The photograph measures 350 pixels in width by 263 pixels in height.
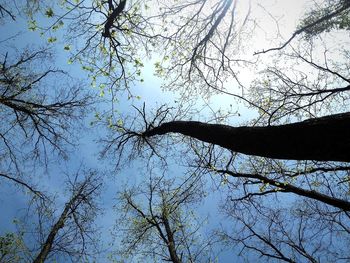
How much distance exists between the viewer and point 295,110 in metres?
7.06

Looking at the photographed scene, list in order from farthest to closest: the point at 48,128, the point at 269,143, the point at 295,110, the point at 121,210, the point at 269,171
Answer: the point at 121,210 → the point at 48,128 → the point at 269,171 → the point at 295,110 → the point at 269,143

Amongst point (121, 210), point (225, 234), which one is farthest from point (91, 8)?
point (121, 210)

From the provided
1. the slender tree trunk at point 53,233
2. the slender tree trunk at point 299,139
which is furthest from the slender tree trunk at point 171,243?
the slender tree trunk at point 299,139

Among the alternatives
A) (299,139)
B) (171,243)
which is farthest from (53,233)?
(299,139)

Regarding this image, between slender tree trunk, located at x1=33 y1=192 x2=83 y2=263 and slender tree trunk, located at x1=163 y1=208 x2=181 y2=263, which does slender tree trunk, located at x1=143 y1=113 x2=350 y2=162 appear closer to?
slender tree trunk, located at x1=163 y1=208 x2=181 y2=263

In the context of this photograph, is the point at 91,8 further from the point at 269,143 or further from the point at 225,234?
the point at 225,234

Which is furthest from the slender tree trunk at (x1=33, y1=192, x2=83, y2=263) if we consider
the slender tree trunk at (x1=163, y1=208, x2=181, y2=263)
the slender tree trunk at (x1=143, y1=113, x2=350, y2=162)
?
the slender tree trunk at (x1=143, y1=113, x2=350, y2=162)

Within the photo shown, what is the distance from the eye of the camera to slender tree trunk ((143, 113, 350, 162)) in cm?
251

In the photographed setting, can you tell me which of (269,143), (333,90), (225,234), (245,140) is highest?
(333,90)

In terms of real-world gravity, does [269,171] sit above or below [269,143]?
above

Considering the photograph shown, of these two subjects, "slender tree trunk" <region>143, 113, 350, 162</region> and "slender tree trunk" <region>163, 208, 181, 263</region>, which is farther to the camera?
"slender tree trunk" <region>163, 208, 181, 263</region>

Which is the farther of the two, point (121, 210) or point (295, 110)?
point (121, 210)

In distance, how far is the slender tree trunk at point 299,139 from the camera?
251 centimetres

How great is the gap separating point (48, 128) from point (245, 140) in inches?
318
